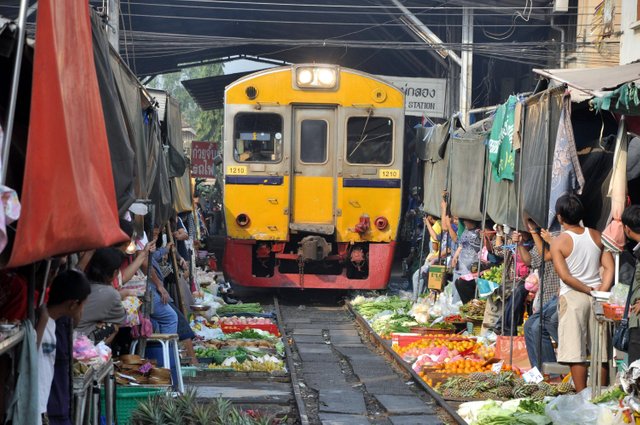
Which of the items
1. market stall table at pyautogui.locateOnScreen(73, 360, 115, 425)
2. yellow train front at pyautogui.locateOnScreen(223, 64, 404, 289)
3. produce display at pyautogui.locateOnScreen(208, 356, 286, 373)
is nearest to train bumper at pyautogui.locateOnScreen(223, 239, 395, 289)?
yellow train front at pyautogui.locateOnScreen(223, 64, 404, 289)

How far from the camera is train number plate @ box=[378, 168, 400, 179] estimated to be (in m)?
16.1

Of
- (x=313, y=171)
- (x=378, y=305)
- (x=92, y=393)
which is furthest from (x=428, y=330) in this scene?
(x=92, y=393)

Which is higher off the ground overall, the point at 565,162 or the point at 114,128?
the point at 114,128

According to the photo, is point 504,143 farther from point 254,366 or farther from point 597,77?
point 254,366

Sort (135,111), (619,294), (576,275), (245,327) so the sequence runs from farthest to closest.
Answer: (245,327)
(576,275)
(135,111)
(619,294)

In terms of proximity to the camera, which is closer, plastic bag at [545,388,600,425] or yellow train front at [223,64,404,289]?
plastic bag at [545,388,600,425]

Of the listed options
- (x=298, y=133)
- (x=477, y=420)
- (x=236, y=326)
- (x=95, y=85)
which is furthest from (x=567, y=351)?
(x=298, y=133)

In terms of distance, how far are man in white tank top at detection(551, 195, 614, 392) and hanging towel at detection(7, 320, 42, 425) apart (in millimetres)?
4839

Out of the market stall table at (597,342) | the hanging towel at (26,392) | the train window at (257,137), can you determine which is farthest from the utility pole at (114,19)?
the hanging towel at (26,392)

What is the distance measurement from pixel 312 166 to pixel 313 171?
0.08 m

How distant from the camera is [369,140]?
16156mm

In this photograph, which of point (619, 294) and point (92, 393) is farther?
point (619, 294)

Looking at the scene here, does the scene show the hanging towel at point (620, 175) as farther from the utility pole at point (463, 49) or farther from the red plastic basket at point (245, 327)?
the utility pole at point (463, 49)

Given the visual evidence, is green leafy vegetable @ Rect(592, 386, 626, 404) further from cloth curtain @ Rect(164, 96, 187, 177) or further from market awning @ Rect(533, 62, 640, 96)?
cloth curtain @ Rect(164, 96, 187, 177)
